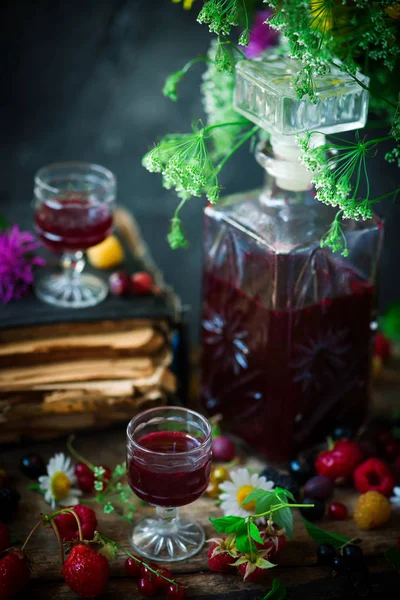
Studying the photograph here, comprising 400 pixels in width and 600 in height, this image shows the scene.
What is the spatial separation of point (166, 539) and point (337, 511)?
1.01 feet

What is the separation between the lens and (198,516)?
56.7 inches

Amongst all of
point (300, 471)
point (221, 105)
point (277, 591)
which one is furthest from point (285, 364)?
point (221, 105)

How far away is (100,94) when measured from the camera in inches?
79.3

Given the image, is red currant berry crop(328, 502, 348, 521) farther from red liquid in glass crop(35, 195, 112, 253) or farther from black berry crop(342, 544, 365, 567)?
red liquid in glass crop(35, 195, 112, 253)

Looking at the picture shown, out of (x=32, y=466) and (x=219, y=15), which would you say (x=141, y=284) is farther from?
(x=219, y=15)

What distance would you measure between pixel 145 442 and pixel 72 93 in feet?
3.34

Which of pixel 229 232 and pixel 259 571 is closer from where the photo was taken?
pixel 259 571

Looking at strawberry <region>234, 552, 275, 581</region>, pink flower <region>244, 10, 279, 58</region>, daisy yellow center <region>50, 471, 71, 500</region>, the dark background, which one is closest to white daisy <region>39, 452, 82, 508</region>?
daisy yellow center <region>50, 471, 71, 500</region>

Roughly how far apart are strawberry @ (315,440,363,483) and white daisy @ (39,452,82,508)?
45 centimetres

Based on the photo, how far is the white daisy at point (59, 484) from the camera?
4.66ft

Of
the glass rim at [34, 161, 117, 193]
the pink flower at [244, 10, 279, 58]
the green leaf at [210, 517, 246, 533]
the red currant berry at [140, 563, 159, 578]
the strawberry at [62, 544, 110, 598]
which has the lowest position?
the red currant berry at [140, 563, 159, 578]

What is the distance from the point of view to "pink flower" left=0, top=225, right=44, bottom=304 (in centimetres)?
165

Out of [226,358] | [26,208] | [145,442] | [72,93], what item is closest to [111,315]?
[226,358]

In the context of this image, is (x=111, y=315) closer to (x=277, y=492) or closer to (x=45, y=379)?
(x=45, y=379)
